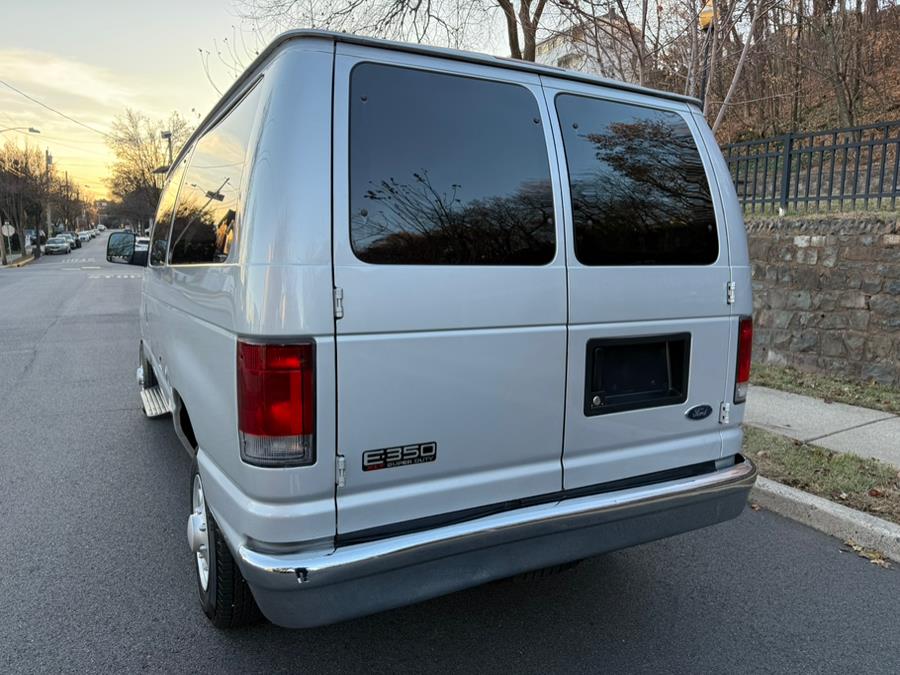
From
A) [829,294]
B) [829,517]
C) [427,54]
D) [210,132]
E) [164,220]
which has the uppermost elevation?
[427,54]

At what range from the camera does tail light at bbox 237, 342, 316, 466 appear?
80.1 inches

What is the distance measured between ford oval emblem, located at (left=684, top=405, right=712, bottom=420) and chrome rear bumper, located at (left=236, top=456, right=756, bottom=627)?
258mm

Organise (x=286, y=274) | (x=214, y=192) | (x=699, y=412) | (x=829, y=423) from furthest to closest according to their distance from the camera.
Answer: (x=829, y=423), (x=699, y=412), (x=214, y=192), (x=286, y=274)

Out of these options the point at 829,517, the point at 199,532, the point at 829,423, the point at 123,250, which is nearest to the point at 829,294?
the point at 829,423

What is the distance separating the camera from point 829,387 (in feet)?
21.2

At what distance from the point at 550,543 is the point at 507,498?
0.23 metres

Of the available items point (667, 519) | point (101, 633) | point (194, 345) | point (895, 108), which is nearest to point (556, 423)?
point (667, 519)

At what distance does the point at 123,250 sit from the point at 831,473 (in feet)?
19.1

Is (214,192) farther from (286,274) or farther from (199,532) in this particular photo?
(199,532)

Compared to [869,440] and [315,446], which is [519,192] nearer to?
[315,446]

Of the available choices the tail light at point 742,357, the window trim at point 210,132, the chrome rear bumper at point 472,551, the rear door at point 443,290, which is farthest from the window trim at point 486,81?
the tail light at point 742,357

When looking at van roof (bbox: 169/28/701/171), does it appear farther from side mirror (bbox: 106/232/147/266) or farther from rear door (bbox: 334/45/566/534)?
side mirror (bbox: 106/232/147/266)

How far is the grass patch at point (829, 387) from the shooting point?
594 cm

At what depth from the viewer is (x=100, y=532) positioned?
3.68 meters
